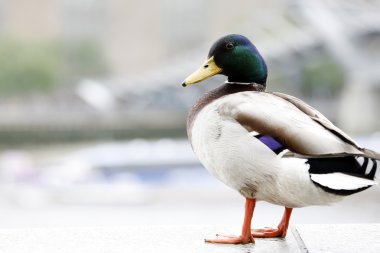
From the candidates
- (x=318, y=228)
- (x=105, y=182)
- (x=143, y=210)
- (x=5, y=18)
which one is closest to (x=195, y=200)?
(x=143, y=210)

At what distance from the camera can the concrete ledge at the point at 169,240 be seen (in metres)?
2.71

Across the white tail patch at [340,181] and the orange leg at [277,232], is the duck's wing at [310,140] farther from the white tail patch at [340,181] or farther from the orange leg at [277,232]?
the orange leg at [277,232]

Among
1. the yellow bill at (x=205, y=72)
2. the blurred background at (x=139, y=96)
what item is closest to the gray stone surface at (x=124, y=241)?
the blurred background at (x=139, y=96)

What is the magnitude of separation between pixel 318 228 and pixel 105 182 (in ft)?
57.4

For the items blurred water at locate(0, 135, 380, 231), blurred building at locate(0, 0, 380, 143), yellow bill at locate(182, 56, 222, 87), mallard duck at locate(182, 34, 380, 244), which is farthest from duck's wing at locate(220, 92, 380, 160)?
blurred building at locate(0, 0, 380, 143)

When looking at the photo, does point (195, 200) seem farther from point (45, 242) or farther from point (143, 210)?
point (45, 242)

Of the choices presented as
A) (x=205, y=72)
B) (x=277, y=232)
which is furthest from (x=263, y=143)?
(x=277, y=232)

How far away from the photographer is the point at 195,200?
16.9 m

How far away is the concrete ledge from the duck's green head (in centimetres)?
53

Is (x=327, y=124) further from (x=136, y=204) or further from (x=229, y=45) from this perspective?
(x=136, y=204)

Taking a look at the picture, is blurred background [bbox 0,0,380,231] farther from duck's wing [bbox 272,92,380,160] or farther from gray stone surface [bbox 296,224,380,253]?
duck's wing [bbox 272,92,380,160]

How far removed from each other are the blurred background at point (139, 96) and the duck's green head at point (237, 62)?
2.24 feet

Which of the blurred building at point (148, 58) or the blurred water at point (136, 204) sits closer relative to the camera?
the blurred water at point (136, 204)

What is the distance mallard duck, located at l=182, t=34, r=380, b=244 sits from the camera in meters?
2.35
